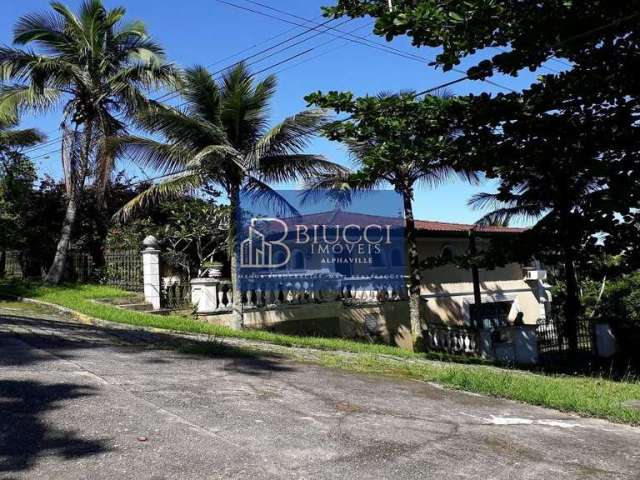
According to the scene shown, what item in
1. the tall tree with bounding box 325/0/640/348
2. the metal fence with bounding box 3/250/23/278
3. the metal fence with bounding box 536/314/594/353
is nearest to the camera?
the tall tree with bounding box 325/0/640/348

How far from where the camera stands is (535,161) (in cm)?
1135

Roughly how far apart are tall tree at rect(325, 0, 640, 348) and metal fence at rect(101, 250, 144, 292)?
9.04m

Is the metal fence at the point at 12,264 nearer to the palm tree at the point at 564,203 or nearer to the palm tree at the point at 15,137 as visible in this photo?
the palm tree at the point at 15,137

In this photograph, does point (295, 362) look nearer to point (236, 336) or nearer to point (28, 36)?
point (236, 336)

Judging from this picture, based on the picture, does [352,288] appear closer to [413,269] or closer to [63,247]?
[413,269]

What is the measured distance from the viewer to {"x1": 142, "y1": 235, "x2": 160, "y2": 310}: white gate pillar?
14.4m

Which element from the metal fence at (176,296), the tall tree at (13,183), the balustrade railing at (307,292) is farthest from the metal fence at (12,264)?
the balustrade railing at (307,292)

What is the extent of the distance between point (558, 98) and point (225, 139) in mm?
6708

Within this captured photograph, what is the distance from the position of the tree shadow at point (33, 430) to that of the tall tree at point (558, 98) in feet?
22.0

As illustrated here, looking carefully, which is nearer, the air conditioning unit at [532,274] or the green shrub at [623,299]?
the air conditioning unit at [532,274]

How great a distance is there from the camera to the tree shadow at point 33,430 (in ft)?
12.8

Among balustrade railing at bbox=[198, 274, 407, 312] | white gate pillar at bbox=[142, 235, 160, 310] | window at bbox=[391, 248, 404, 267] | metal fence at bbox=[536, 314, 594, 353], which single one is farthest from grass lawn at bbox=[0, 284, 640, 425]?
metal fence at bbox=[536, 314, 594, 353]

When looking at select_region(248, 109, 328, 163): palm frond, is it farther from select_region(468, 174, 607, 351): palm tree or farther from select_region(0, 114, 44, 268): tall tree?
select_region(0, 114, 44, 268): tall tree

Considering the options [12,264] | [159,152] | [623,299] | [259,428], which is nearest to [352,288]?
[159,152]
